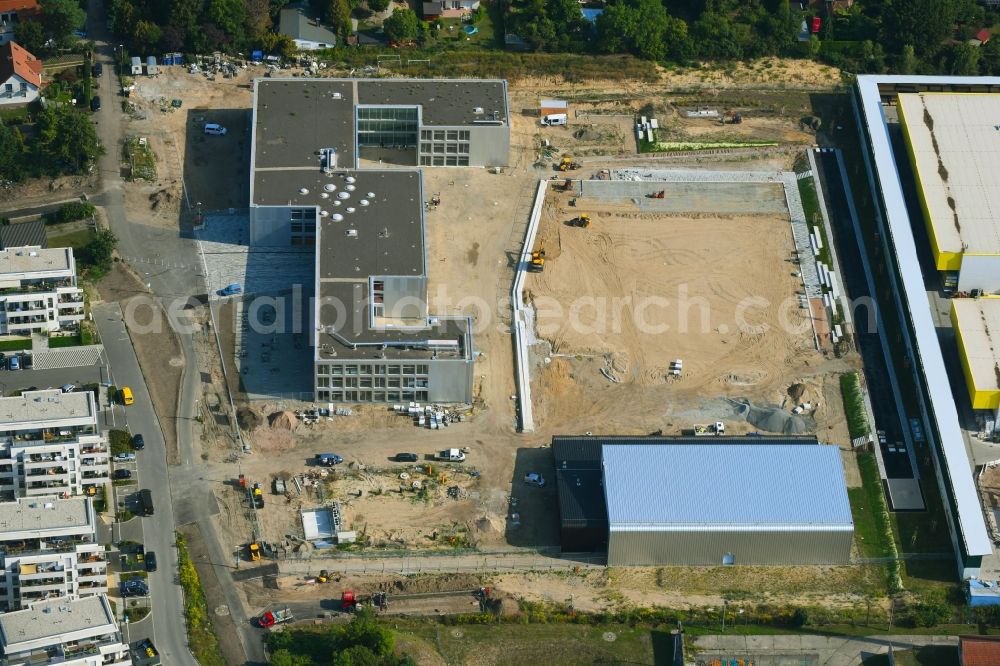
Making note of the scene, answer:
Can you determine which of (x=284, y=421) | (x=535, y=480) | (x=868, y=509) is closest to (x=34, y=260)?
(x=284, y=421)

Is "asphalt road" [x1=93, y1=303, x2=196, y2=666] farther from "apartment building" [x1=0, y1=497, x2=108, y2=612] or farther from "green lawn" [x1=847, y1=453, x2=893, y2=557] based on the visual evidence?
"green lawn" [x1=847, y1=453, x2=893, y2=557]

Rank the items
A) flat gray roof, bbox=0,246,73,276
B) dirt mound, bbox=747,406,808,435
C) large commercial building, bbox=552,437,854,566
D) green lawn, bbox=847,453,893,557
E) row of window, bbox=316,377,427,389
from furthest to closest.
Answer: flat gray roof, bbox=0,246,73,276 → dirt mound, bbox=747,406,808,435 → row of window, bbox=316,377,427,389 → green lawn, bbox=847,453,893,557 → large commercial building, bbox=552,437,854,566

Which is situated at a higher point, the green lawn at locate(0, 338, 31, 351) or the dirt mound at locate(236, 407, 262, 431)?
the green lawn at locate(0, 338, 31, 351)

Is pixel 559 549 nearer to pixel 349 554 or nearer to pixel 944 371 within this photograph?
pixel 349 554

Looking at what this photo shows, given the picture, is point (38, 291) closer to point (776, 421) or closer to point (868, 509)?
point (776, 421)

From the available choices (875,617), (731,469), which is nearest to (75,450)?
(731,469)

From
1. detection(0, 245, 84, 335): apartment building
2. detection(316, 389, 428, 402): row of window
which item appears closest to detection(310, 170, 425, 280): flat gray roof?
detection(316, 389, 428, 402): row of window
